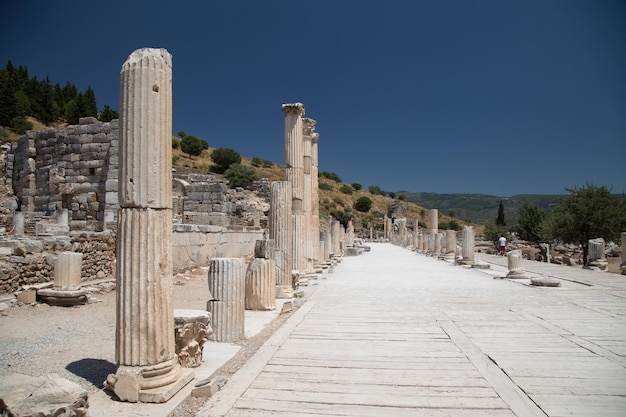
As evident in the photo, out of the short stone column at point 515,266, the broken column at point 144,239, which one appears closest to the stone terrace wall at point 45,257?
the broken column at point 144,239

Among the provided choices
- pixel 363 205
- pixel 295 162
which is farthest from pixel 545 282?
pixel 363 205

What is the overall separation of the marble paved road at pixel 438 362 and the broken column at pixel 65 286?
14.0 ft

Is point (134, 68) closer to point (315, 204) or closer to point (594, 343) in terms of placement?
point (594, 343)

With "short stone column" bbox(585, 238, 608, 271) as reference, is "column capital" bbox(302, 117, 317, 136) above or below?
above

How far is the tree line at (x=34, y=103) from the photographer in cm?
4194

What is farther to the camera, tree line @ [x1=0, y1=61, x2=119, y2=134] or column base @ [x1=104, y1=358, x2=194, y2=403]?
tree line @ [x1=0, y1=61, x2=119, y2=134]

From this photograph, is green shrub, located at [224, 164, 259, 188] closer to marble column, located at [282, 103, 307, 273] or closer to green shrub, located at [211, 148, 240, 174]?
green shrub, located at [211, 148, 240, 174]

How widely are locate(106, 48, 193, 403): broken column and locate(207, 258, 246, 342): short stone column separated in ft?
6.55

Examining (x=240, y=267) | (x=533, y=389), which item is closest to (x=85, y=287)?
(x=240, y=267)

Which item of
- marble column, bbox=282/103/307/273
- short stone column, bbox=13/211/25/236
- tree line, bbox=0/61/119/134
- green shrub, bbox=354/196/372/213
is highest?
tree line, bbox=0/61/119/134

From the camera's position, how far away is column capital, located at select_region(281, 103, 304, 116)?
14.1 meters

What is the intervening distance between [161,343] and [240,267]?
2.45 meters

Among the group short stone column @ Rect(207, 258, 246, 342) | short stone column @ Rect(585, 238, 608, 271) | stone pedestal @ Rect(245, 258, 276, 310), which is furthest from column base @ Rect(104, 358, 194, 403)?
short stone column @ Rect(585, 238, 608, 271)

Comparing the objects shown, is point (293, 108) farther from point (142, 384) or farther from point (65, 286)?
point (142, 384)
